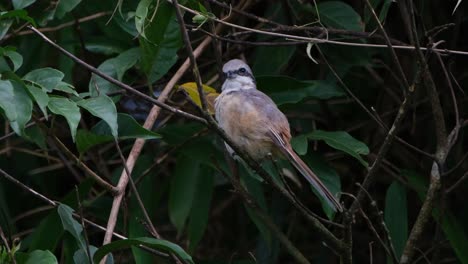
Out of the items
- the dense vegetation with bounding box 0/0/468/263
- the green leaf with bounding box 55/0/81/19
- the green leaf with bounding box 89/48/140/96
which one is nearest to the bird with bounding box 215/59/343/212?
the dense vegetation with bounding box 0/0/468/263

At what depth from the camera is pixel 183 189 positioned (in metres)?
4.08

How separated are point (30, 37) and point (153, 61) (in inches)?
39.4

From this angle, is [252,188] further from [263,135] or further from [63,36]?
[63,36]

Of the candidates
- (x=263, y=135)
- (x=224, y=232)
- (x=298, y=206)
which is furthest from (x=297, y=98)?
(x=224, y=232)

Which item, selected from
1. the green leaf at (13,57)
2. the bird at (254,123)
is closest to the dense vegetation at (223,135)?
the green leaf at (13,57)

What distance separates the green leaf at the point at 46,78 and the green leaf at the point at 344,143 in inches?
47.7

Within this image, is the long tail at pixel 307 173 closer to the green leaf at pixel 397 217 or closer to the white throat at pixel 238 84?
the white throat at pixel 238 84

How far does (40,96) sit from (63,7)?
969mm

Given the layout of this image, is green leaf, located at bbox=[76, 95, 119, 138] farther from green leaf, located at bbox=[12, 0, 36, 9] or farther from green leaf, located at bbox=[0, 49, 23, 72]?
green leaf, located at bbox=[12, 0, 36, 9]

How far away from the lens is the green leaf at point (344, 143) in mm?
3506

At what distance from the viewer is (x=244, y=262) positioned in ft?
13.2

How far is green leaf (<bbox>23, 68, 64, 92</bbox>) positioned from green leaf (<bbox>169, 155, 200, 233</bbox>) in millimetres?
1194

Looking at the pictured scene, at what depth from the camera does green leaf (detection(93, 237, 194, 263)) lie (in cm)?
280

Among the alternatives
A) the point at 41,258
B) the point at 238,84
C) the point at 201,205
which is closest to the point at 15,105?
the point at 41,258
